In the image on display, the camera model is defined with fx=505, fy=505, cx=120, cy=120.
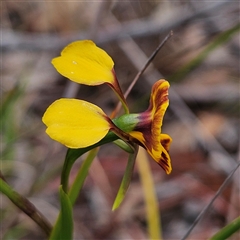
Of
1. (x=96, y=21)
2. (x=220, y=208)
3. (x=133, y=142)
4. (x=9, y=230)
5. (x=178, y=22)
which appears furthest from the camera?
(x=178, y=22)

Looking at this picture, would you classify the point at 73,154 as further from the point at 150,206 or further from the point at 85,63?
the point at 150,206

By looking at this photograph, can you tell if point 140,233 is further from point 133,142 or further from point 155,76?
point 133,142

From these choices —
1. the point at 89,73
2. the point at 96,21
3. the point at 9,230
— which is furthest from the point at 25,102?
the point at 89,73

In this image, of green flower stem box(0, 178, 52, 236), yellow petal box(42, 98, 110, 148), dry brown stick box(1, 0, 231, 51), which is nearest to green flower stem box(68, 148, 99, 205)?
green flower stem box(0, 178, 52, 236)

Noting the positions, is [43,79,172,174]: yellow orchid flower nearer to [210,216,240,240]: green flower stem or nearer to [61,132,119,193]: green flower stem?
[61,132,119,193]: green flower stem

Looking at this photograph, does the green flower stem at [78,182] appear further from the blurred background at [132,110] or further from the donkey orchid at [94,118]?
the blurred background at [132,110]

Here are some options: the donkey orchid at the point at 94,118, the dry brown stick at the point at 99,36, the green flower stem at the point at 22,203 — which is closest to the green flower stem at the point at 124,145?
the donkey orchid at the point at 94,118

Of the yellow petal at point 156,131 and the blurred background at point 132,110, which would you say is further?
the blurred background at point 132,110
